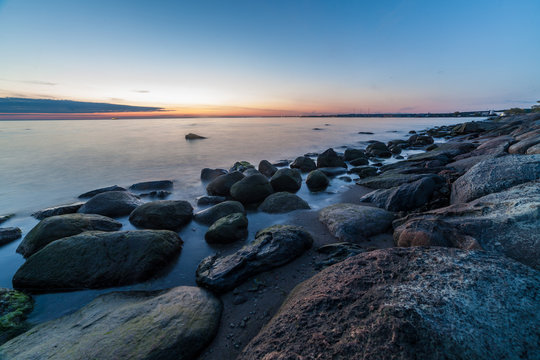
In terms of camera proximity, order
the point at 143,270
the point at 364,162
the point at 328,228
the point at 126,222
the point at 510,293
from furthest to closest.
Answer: the point at 364,162, the point at 126,222, the point at 328,228, the point at 143,270, the point at 510,293

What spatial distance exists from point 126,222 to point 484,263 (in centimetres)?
787

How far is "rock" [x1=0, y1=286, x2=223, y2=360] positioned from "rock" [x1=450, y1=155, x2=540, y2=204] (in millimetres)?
5521

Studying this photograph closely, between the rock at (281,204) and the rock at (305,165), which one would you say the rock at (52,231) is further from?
the rock at (305,165)

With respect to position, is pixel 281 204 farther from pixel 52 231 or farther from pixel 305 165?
pixel 305 165

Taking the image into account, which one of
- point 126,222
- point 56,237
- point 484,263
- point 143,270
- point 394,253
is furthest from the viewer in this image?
point 126,222

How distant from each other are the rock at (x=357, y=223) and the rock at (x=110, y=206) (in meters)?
6.31

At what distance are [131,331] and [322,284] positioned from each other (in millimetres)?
2394

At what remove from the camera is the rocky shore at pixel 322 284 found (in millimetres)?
1735

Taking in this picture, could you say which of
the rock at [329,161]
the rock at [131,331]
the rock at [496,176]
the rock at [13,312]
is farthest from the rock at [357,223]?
the rock at [329,161]

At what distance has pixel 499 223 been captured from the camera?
2969mm

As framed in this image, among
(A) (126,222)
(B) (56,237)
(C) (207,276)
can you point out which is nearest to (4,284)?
(B) (56,237)

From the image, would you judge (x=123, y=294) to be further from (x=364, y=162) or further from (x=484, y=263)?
(x=364, y=162)

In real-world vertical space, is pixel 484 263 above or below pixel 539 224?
below

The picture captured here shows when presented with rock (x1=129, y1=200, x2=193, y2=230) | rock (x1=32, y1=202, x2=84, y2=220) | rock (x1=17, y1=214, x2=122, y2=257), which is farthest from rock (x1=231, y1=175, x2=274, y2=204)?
rock (x1=32, y1=202, x2=84, y2=220)
